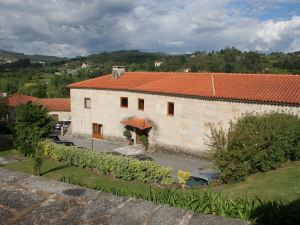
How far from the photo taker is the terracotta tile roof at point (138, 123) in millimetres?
35906

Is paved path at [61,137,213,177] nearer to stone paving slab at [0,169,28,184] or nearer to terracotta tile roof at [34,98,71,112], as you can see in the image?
stone paving slab at [0,169,28,184]

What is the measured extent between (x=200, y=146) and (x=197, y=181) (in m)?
11.1

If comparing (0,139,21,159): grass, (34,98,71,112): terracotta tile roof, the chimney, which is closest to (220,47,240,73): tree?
(34,98,71,112): terracotta tile roof

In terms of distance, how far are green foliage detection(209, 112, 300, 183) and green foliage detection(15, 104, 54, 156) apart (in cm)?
1766

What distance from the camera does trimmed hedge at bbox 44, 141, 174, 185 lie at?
22.4 metres

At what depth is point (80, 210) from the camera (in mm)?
2789

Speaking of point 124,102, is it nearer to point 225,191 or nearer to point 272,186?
point 225,191

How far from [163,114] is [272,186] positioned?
1932cm

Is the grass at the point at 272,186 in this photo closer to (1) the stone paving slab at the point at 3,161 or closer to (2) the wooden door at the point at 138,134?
(2) the wooden door at the point at 138,134

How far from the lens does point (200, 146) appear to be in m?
32.0

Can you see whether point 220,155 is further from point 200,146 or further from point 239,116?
point 200,146

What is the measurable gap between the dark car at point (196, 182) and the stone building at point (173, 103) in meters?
9.54

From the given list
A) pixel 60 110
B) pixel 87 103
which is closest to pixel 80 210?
pixel 87 103

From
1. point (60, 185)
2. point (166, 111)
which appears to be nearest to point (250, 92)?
point (166, 111)
